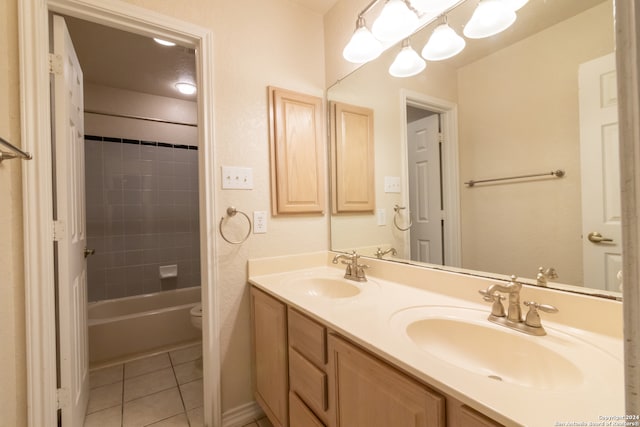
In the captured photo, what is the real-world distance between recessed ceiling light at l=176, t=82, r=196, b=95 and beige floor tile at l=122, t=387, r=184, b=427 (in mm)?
2527

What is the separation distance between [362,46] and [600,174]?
1100mm

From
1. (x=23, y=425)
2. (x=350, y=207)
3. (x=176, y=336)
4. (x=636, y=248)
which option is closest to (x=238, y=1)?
(x=350, y=207)

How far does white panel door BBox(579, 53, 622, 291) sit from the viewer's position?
69cm

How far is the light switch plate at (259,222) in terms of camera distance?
1450 mm

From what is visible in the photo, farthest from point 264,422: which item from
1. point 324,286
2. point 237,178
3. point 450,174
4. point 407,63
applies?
point 407,63


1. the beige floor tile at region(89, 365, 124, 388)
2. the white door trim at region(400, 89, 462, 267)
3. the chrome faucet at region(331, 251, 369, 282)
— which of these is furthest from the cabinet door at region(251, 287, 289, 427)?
the beige floor tile at region(89, 365, 124, 388)

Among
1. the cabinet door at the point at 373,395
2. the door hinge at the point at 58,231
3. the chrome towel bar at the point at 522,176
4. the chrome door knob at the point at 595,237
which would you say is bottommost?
the cabinet door at the point at 373,395

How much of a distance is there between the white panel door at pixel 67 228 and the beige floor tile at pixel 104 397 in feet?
0.63

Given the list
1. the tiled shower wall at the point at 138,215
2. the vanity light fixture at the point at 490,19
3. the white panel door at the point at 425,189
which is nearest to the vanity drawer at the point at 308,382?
the white panel door at the point at 425,189

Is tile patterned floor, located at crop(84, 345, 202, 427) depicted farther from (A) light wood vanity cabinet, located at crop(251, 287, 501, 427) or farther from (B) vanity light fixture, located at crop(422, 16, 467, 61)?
(B) vanity light fixture, located at crop(422, 16, 467, 61)

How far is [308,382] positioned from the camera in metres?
0.96

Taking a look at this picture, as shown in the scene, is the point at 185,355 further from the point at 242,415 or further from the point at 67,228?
the point at 67,228

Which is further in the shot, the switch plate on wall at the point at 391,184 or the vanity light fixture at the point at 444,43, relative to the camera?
the switch plate on wall at the point at 391,184

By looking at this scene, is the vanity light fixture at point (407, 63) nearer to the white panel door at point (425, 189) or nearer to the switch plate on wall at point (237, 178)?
the white panel door at point (425, 189)
